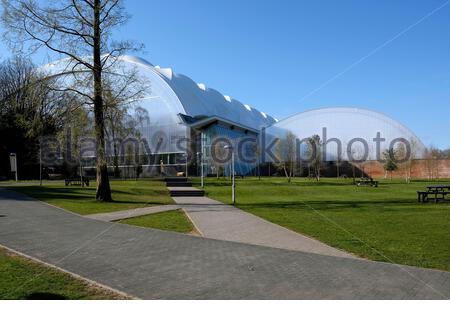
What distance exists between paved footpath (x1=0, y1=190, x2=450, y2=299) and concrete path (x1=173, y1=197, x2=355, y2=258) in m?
0.62

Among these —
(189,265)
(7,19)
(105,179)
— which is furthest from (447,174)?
(189,265)

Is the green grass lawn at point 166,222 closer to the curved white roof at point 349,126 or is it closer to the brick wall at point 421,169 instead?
the brick wall at point 421,169

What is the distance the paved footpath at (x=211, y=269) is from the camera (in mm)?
6486

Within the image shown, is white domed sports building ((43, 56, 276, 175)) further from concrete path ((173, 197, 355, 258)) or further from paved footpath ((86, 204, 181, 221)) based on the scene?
concrete path ((173, 197, 355, 258))

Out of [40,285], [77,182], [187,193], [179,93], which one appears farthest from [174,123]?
[40,285]

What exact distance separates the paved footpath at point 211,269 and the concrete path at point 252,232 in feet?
2.05

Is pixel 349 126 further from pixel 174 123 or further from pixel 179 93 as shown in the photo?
pixel 174 123

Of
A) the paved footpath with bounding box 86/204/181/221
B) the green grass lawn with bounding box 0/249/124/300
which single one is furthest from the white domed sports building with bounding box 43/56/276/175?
the green grass lawn with bounding box 0/249/124/300

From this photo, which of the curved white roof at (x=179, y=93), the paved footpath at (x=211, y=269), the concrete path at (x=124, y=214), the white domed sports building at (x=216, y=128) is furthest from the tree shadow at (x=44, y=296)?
the curved white roof at (x=179, y=93)

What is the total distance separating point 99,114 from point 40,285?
16.2 m

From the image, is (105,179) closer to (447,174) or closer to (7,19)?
(7,19)

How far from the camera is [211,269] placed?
7.93 meters
